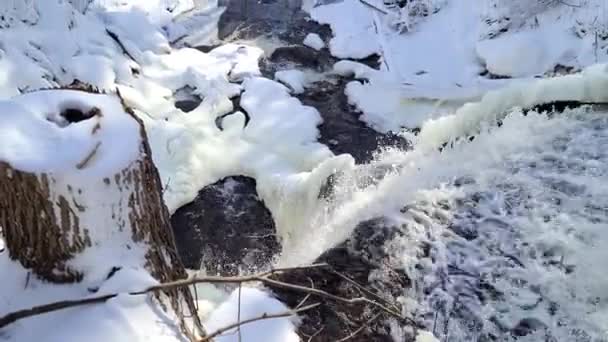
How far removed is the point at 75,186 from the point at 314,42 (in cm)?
571

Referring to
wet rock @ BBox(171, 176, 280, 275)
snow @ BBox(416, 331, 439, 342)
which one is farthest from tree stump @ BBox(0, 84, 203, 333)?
wet rock @ BBox(171, 176, 280, 275)

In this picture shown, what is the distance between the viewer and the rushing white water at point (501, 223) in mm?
3000

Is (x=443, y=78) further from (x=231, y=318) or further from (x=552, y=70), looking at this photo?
(x=231, y=318)

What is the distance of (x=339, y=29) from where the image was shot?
7.50 meters

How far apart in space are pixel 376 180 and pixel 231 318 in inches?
81.8

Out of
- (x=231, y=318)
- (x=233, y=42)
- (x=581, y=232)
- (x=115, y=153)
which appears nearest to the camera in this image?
(x=115, y=153)

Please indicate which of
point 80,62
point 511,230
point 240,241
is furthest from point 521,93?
point 80,62

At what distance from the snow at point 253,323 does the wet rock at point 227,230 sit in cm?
121

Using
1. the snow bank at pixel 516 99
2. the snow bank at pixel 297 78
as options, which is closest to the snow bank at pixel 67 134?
the snow bank at pixel 516 99

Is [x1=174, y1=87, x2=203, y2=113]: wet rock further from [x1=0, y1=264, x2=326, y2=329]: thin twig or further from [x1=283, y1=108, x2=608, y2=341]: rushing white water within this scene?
[x1=0, y1=264, x2=326, y2=329]: thin twig

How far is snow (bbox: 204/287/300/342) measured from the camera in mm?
2533

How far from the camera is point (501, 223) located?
11.7ft

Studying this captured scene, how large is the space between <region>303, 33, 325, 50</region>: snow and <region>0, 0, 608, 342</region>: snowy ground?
4 cm

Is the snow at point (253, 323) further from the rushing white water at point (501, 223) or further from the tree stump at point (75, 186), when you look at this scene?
the rushing white water at point (501, 223)
